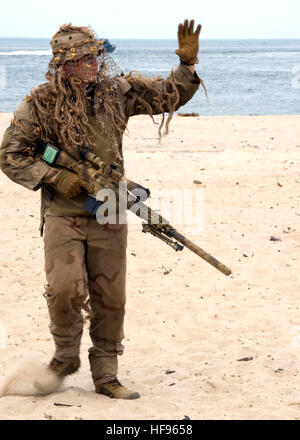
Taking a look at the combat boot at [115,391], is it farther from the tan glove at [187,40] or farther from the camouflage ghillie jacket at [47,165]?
the tan glove at [187,40]

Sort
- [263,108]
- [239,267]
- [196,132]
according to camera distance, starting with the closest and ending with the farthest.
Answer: [239,267] < [196,132] < [263,108]

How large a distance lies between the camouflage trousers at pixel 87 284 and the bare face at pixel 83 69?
0.76 m

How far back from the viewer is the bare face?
4.08 m

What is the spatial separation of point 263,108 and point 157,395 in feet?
85.5

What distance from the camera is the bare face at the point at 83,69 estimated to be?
4.08m

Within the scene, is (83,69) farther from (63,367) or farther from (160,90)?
(63,367)

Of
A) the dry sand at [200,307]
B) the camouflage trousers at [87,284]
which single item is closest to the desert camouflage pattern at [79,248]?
the camouflage trousers at [87,284]

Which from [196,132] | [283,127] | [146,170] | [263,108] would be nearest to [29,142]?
[146,170]

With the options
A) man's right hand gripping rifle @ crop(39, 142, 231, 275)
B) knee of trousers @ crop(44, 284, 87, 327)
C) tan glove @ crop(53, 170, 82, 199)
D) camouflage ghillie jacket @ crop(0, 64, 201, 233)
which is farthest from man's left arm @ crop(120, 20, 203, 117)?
knee of trousers @ crop(44, 284, 87, 327)

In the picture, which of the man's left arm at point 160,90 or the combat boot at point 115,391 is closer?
the man's left arm at point 160,90

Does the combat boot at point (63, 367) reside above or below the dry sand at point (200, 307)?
above

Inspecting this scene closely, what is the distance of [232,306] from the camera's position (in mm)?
6133

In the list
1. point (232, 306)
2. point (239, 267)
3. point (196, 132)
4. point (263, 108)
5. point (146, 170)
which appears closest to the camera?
point (232, 306)
